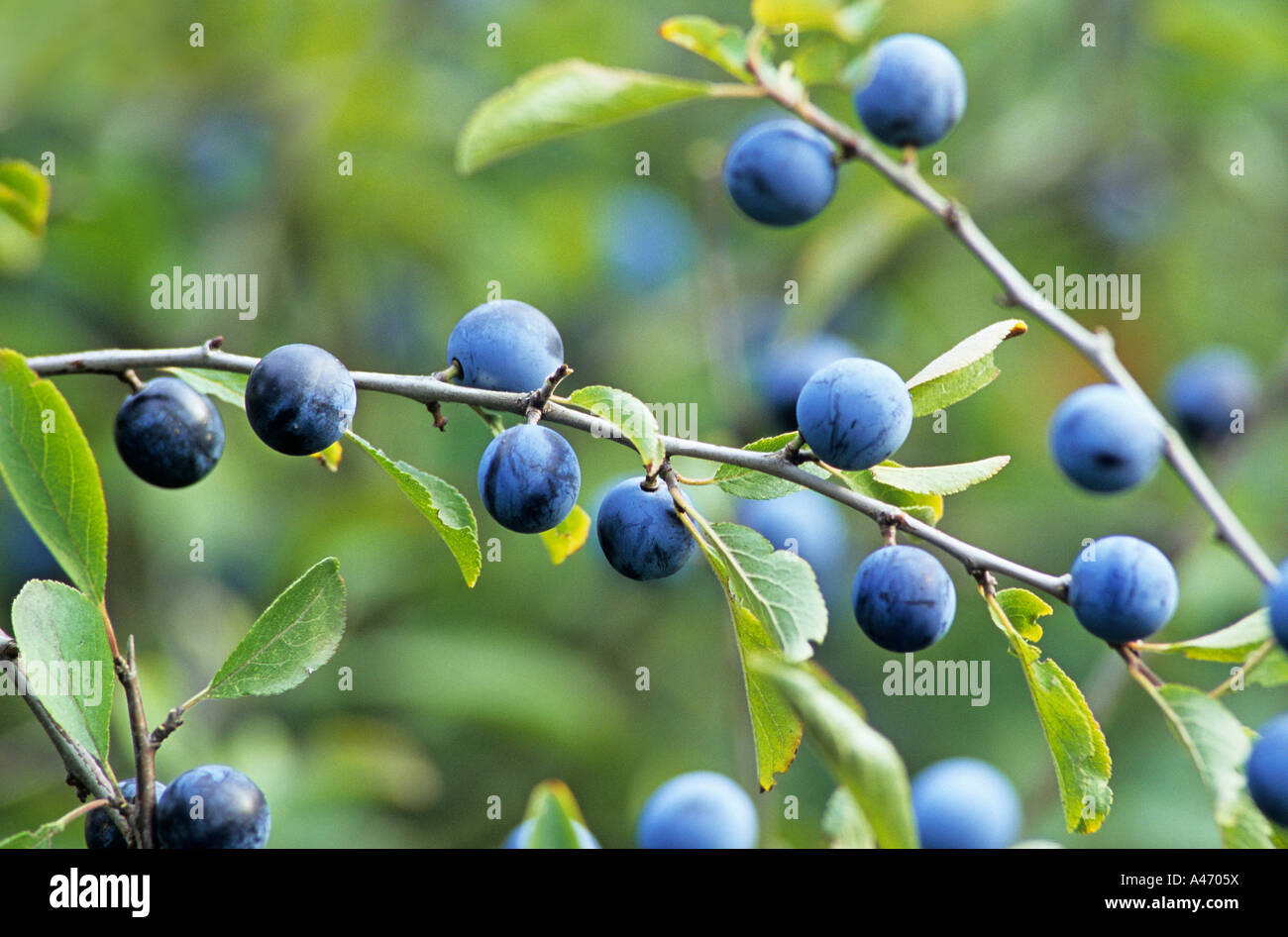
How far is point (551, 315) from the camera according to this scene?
334cm

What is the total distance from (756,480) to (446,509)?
305 millimetres

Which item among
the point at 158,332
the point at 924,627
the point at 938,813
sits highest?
the point at 158,332

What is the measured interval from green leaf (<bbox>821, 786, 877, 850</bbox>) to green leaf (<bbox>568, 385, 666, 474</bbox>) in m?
0.40

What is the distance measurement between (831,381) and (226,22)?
7.97 ft

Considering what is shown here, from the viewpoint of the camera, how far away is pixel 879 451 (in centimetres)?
117

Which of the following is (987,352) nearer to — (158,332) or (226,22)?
(158,332)

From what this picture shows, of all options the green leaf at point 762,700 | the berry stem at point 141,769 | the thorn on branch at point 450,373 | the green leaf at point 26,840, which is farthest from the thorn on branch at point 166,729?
the green leaf at point 762,700

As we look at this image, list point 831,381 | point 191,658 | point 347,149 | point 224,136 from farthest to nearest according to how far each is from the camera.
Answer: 1. point 224,136
2. point 347,149
3. point 191,658
4. point 831,381

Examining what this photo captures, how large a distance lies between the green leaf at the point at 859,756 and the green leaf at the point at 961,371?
375 millimetres

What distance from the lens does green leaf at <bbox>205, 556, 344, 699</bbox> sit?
1219mm

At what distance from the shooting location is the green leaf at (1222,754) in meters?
1.24

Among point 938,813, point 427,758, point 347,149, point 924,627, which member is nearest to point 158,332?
point 347,149

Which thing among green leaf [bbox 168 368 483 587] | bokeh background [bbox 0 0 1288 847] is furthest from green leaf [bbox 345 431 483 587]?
bokeh background [bbox 0 0 1288 847]

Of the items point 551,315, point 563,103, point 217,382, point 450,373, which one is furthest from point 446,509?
point 551,315
